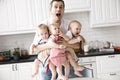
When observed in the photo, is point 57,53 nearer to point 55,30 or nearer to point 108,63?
point 55,30

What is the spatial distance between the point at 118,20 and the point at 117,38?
48cm

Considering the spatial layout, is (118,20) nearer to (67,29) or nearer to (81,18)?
(81,18)

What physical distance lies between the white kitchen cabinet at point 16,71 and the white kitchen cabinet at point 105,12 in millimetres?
1389

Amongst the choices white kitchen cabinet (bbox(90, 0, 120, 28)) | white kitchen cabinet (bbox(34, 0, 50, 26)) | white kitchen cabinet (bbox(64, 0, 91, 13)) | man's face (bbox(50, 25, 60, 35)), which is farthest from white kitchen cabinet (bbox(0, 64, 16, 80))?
man's face (bbox(50, 25, 60, 35))

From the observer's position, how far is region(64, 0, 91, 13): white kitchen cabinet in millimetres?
3750

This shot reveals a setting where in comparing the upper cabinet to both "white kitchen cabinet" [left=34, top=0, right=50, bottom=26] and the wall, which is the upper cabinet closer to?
"white kitchen cabinet" [left=34, top=0, right=50, bottom=26]

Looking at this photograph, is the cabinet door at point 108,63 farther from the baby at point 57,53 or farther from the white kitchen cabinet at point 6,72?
the baby at point 57,53

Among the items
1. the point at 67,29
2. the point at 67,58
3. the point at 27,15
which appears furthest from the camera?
the point at 27,15

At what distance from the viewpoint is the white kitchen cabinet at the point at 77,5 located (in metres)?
3.75

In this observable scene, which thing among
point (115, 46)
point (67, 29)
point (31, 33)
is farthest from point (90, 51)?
point (67, 29)

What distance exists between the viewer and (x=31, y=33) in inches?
161

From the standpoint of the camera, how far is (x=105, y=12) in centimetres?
379

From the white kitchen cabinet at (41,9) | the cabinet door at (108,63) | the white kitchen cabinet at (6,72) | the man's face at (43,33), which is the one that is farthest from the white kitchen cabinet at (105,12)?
the man's face at (43,33)

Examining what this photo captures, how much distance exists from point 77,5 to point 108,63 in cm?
113
